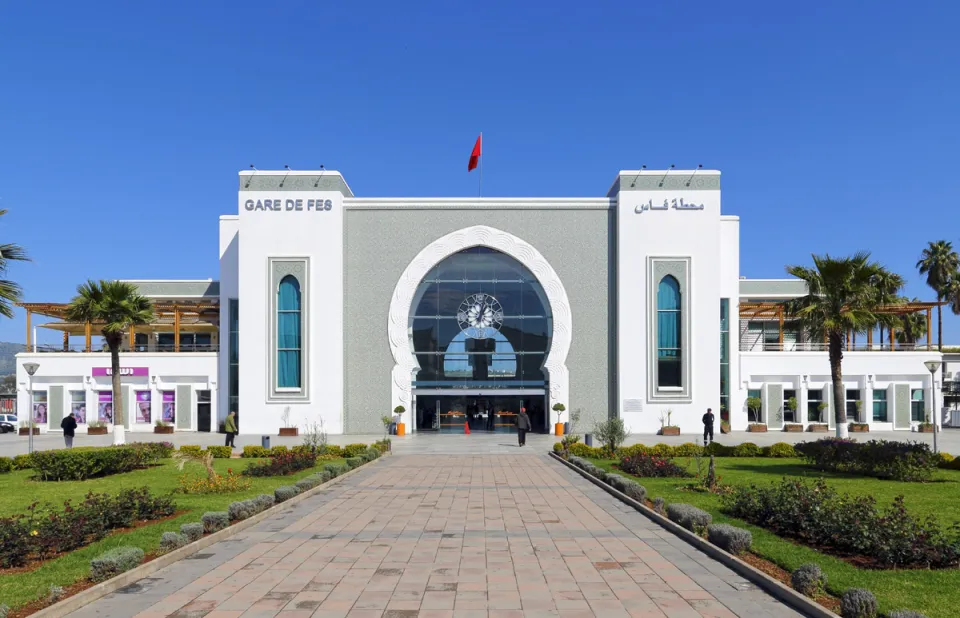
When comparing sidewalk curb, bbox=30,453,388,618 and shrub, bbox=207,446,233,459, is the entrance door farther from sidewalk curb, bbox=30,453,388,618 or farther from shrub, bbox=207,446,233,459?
sidewalk curb, bbox=30,453,388,618

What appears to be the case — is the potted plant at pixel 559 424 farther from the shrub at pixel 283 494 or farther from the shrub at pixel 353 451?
the shrub at pixel 283 494

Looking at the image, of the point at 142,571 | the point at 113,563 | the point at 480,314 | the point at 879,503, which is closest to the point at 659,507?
the point at 879,503

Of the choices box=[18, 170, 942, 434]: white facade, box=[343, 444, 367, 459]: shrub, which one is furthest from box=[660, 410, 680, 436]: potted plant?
box=[343, 444, 367, 459]: shrub

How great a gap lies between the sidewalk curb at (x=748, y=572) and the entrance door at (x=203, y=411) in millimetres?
30265

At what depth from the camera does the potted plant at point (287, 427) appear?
117 ft

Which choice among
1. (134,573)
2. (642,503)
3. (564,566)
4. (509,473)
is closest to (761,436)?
(509,473)

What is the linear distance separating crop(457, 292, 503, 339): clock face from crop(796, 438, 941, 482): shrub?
19.2 meters

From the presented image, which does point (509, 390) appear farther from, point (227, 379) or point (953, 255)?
point (953, 255)

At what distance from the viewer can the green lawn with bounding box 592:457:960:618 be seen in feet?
25.3

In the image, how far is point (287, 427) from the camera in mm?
35938

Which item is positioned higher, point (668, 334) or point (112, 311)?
point (112, 311)

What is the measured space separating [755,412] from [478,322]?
1490 centimetres

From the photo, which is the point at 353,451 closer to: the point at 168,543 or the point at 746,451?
the point at 746,451

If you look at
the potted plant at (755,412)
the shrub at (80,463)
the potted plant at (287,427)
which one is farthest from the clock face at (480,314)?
the shrub at (80,463)
